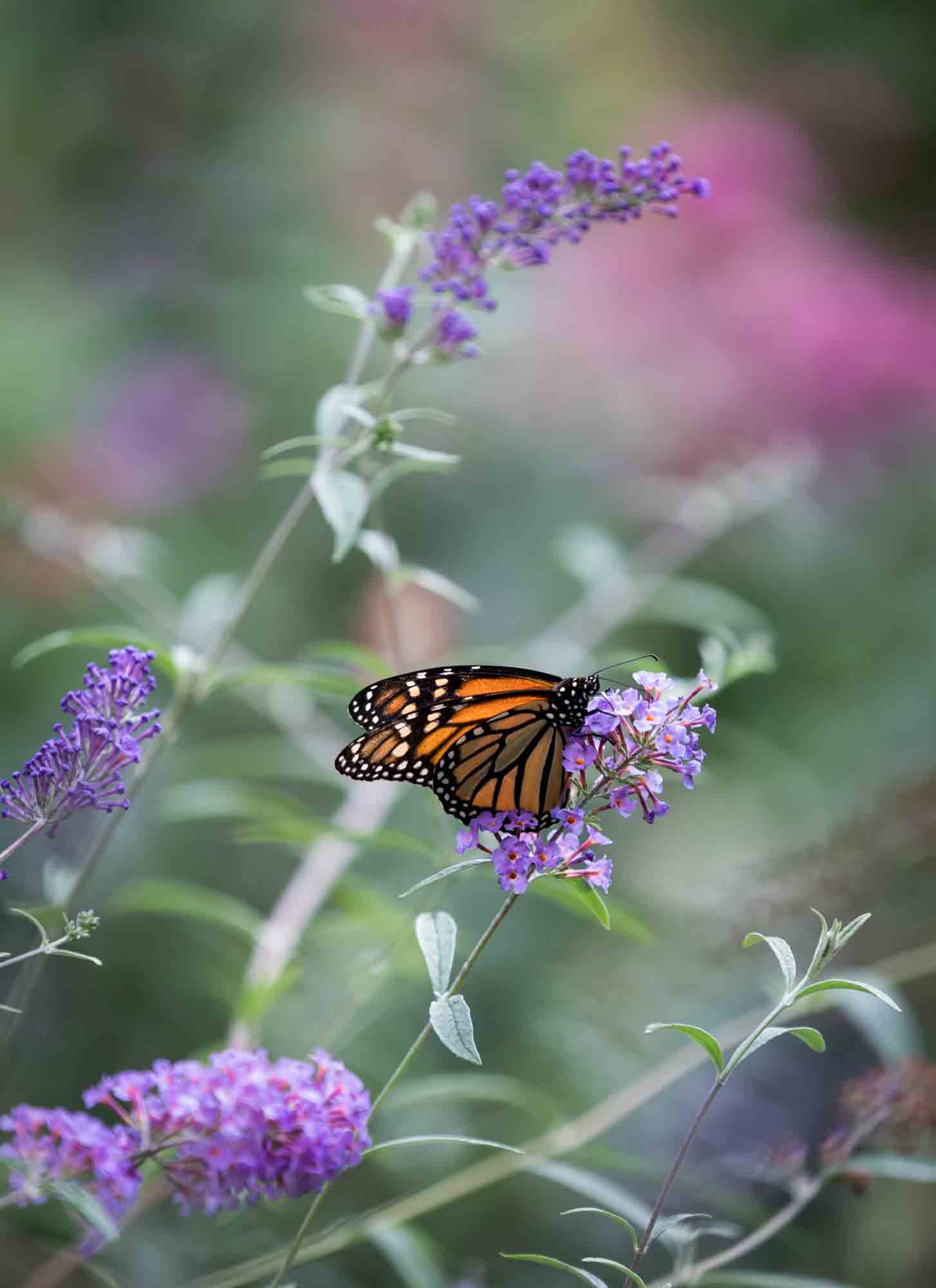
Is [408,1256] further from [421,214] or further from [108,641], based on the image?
[421,214]

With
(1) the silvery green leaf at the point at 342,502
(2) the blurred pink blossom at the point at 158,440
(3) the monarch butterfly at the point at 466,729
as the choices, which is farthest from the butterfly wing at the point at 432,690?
(2) the blurred pink blossom at the point at 158,440

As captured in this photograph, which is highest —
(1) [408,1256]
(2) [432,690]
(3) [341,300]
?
(3) [341,300]

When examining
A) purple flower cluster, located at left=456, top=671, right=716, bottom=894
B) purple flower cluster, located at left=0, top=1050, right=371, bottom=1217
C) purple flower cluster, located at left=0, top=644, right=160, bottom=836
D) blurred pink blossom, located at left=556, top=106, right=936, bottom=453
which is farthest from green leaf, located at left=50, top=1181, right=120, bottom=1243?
blurred pink blossom, located at left=556, top=106, right=936, bottom=453

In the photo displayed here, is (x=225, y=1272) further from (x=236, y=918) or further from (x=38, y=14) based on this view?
(x=38, y=14)

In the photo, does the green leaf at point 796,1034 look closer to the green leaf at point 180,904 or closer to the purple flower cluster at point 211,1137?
the purple flower cluster at point 211,1137

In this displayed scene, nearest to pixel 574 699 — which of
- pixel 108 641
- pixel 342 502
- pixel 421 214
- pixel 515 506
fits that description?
pixel 342 502

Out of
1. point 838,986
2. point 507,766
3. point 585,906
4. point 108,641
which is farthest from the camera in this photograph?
point 108,641

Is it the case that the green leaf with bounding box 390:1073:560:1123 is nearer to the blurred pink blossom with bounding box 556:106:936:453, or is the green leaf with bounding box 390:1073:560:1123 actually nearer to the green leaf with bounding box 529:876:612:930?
the green leaf with bounding box 529:876:612:930
